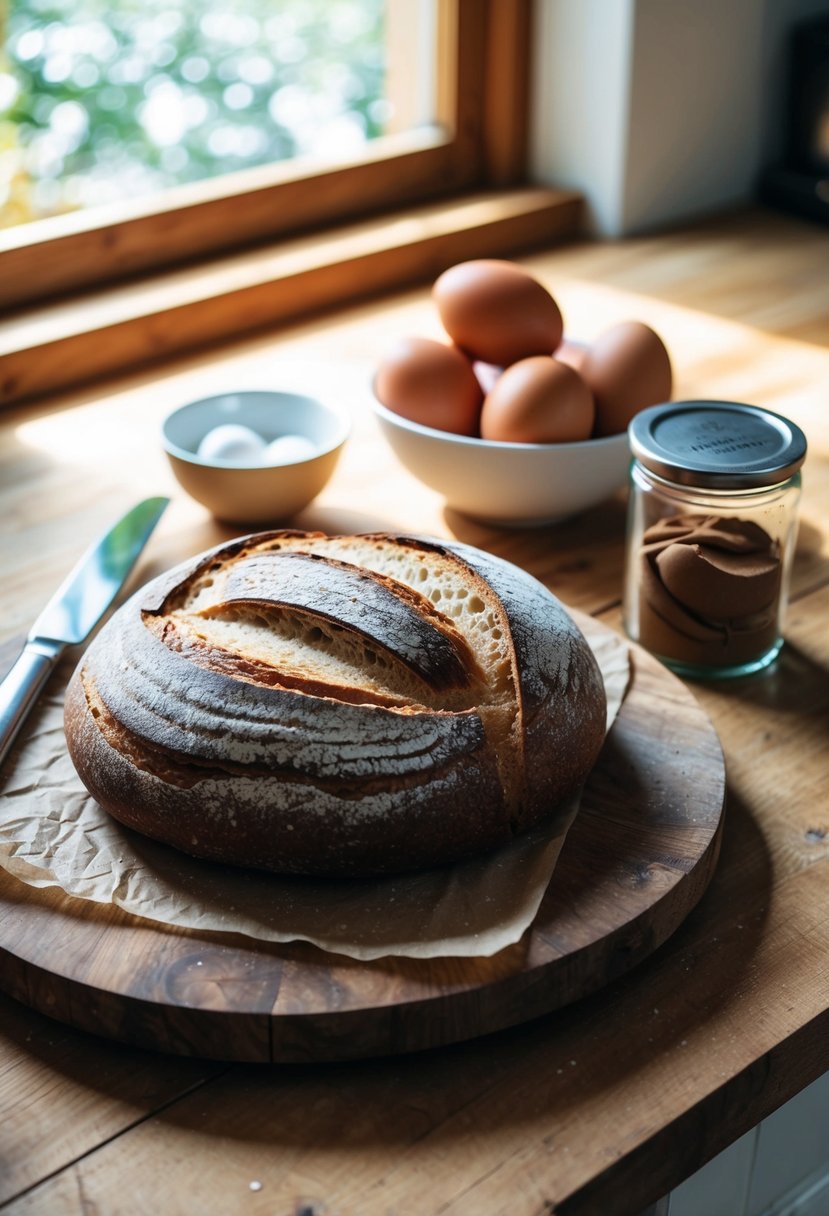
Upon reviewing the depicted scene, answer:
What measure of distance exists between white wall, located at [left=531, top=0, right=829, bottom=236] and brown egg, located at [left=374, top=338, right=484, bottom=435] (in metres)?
1.00

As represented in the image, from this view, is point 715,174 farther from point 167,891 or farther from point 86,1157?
point 86,1157

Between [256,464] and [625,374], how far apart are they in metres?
0.34

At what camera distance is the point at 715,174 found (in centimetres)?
216

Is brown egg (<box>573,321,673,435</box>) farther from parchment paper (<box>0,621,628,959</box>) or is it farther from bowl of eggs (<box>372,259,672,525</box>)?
parchment paper (<box>0,621,628,959</box>)

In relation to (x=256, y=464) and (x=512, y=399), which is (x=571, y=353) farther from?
(x=256, y=464)

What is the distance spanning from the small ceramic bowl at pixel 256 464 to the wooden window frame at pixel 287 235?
0.39 metres

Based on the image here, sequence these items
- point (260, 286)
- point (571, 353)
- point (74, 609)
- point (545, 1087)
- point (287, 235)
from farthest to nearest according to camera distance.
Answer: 1. point (287, 235)
2. point (260, 286)
3. point (571, 353)
4. point (74, 609)
5. point (545, 1087)

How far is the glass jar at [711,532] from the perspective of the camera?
0.95 meters

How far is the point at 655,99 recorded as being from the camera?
1997 millimetres

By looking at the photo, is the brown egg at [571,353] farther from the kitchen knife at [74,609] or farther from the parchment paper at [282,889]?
the parchment paper at [282,889]

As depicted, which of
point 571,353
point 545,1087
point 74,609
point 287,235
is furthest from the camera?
point 287,235

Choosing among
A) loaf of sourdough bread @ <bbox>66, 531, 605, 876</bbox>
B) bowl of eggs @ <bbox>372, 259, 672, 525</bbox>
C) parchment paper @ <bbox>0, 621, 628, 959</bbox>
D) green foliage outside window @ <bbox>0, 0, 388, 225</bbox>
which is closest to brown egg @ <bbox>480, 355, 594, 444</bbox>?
bowl of eggs @ <bbox>372, 259, 672, 525</bbox>

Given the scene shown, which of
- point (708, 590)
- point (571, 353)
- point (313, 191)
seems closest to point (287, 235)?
point (313, 191)

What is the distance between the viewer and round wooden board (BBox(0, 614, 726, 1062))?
0.69 metres
